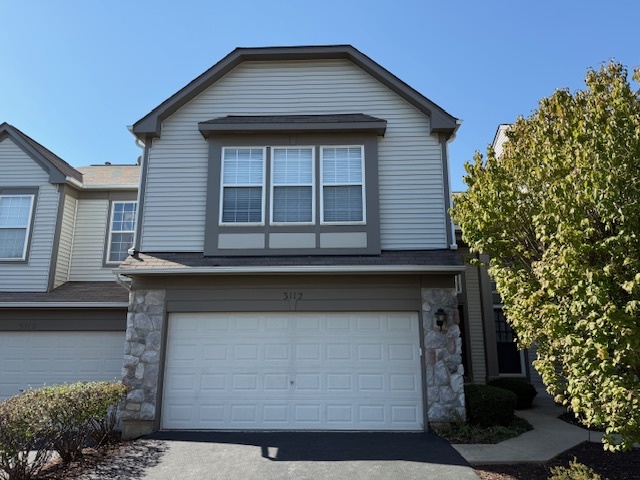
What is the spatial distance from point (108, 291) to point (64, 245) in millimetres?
1909

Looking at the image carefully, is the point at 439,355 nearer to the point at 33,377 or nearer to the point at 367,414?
the point at 367,414

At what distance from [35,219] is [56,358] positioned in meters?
3.53

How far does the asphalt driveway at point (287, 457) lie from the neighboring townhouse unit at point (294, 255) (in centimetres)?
54

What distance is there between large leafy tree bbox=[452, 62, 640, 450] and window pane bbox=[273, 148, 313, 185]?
420cm

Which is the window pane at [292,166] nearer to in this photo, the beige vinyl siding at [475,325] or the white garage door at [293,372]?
the white garage door at [293,372]

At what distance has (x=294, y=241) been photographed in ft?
30.6

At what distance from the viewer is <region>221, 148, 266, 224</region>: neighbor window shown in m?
9.54

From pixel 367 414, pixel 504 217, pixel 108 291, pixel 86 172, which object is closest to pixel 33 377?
pixel 108 291

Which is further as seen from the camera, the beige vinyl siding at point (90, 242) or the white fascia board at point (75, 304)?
the beige vinyl siding at point (90, 242)

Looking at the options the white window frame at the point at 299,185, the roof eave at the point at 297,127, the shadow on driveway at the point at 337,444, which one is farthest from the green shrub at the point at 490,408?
the roof eave at the point at 297,127

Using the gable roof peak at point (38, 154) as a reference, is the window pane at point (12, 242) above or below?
below

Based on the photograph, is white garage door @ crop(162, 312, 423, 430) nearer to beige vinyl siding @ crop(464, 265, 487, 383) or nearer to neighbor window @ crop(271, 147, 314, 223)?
neighbor window @ crop(271, 147, 314, 223)

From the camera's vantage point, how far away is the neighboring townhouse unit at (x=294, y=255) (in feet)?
28.3

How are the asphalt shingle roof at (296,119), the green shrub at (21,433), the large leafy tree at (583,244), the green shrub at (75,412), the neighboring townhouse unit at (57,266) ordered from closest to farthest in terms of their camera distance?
the large leafy tree at (583,244) < the green shrub at (21,433) < the green shrub at (75,412) < the asphalt shingle roof at (296,119) < the neighboring townhouse unit at (57,266)
